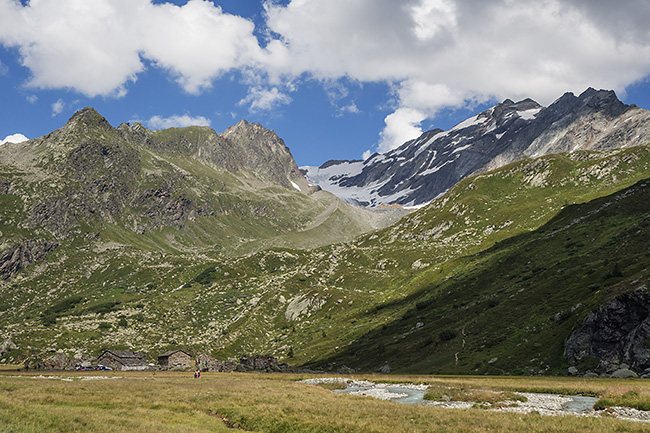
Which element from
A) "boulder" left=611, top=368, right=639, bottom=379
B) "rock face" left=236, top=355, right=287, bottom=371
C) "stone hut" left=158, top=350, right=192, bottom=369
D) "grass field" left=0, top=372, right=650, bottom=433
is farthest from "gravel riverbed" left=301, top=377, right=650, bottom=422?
"stone hut" left=158, top=350, right=192, bottom=369

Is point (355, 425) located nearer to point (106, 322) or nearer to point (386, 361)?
point (386, 361)

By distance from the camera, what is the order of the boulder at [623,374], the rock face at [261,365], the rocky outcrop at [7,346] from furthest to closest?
the rocky outcrop at [7,346] < the rock face at [261,365] < the boulder at [623,374]

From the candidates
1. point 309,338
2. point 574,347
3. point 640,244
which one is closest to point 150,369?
point 309,338

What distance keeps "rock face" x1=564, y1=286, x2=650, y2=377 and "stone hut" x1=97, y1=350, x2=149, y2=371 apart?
359 ft

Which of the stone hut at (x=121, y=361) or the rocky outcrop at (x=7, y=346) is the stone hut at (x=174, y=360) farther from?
the rocky outcrop at (x=7, y=346)

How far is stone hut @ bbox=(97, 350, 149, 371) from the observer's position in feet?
393

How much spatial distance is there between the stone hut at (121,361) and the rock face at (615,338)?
4306 inches

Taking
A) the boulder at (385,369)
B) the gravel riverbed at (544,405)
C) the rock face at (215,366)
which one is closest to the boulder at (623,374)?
the gravel riverbed at (544,405)

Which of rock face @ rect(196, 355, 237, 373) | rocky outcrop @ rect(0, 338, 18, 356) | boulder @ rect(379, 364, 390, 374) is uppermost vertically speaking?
rocky outcrop @ rect(0, 338, 18, 356)

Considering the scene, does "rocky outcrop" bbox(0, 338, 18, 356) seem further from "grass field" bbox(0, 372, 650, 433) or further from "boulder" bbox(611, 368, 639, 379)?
"boulder" bbox(611, 368, 639, 379)

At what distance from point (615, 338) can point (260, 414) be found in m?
48.5

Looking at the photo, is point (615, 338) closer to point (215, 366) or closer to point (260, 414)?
point (260, 414)

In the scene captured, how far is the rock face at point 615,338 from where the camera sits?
53.5 meters

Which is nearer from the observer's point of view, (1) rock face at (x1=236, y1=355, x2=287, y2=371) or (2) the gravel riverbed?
(2) the gravel riverbed
